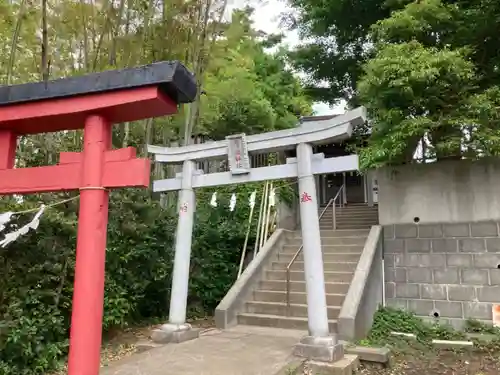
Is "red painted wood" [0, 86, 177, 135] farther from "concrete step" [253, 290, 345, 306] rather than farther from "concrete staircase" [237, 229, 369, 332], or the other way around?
"concrete step" [253, 290, 345, 306]

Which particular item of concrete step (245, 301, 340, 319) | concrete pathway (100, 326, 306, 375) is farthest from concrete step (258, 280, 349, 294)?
concrete pathway (100, 326, 306, 375)

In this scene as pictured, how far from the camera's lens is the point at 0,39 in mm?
8867

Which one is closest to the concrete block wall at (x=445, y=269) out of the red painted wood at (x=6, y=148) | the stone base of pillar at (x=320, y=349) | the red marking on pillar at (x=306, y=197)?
the stone base of pillar at (x=320, y=349)

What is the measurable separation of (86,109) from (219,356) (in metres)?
3.77

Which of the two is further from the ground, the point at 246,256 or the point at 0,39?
the point at 0,39

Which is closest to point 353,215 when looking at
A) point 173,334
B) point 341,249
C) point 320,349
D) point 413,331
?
point 341,249

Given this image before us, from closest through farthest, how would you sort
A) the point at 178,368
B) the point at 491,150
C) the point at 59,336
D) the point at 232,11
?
the point at 178,368 < the point at 59,336 < the point at 491,150 < the point at 232,11

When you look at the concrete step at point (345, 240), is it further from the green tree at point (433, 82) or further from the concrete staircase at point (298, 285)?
the green tree at point (433, 82)

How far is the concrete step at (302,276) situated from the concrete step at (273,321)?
1.13 meters

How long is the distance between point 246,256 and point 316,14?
18.5ft

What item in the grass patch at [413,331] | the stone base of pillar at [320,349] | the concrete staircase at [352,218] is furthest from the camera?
the concrete staircase at [352,218]

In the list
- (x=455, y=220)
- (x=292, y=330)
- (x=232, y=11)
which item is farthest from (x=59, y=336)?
(x=232, y=11)

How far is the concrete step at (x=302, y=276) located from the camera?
8117 millimetres

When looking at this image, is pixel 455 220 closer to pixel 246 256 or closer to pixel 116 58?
pixel 246 256
